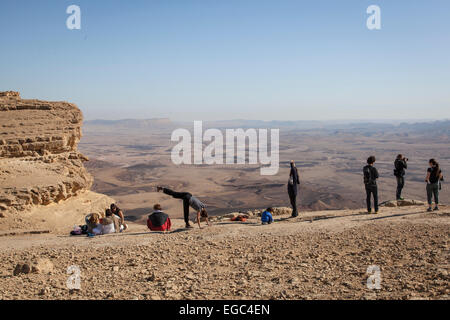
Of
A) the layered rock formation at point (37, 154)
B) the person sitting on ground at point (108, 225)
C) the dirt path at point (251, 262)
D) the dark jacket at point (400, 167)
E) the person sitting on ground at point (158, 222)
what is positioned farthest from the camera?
the layered rock formation at point (37, 154)

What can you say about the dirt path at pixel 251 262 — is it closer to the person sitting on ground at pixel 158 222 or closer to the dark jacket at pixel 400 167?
the person sitting on ground at pixel 158 222

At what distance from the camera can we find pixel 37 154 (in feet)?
41.0

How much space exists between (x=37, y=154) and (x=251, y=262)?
397 inches

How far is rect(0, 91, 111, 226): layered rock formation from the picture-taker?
1098 centimetres

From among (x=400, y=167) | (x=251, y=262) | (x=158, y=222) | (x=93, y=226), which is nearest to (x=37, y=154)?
(x=93, y=226)

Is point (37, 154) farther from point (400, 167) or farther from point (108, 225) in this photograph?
point (400, 167)

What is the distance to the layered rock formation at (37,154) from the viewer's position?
11.0 m

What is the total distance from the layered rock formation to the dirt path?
10.0 feet

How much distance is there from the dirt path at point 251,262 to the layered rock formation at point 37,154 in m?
3.05

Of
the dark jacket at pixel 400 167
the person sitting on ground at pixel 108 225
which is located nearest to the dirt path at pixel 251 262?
the person sitting on ground at pixel 108 225

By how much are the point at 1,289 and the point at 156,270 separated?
231cm

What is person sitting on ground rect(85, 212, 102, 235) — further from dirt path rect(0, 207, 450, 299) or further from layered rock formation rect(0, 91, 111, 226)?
layered rock formation rect(0, 91, 111, 226)
